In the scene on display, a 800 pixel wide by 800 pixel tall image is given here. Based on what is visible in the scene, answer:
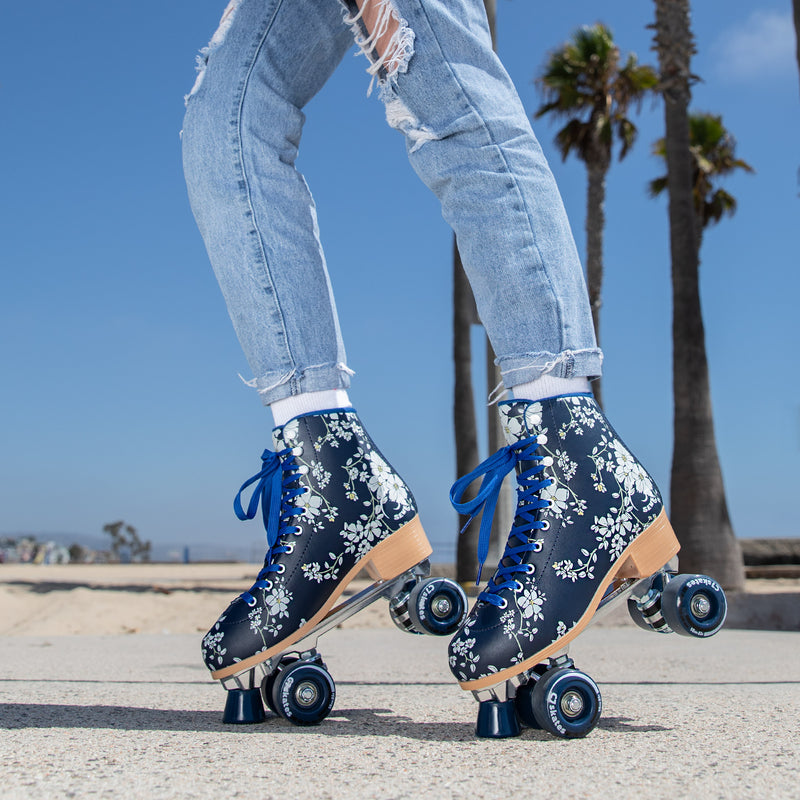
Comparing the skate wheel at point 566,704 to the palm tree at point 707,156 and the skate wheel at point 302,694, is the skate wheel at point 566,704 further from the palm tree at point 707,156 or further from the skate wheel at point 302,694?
the palm tree at point 707,156

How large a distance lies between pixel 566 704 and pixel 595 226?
14891 millimetres

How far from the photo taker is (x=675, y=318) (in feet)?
26.4

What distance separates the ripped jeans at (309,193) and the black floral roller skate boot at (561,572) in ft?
0.32

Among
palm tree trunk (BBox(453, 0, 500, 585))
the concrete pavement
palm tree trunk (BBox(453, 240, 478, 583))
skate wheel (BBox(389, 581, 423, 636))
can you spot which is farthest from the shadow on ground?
palm tree trunk (BBox(453, 240, 478, 583))

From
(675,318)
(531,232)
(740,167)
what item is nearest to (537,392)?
(531,232)

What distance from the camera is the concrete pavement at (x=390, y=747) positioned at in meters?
0.74

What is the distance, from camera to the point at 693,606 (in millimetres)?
1097

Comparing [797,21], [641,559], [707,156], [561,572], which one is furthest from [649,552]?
[707,156]

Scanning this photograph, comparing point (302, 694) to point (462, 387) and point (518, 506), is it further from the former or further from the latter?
point (462, 387)

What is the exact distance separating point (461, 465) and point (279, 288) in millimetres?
8586

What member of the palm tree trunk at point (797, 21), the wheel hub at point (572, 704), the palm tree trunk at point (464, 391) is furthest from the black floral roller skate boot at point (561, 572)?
the palm tree trunk at point (464, 391)

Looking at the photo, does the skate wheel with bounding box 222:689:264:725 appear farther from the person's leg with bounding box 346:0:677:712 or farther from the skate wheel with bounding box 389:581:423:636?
the person's leg with bounding box 346:0:677:712

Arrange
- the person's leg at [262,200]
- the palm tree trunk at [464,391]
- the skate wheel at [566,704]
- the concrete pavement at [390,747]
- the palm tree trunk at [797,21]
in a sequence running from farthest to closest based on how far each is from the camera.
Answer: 1. the palm tree trunk at [464,391]
2. the palm tree trunk at [797,21]
3. the person's leg at [262,200]
4. the skate wheel at [566,704]
5. the concrete pavement at [390,747]

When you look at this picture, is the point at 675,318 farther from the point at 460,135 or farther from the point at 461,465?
the point at 460,135
